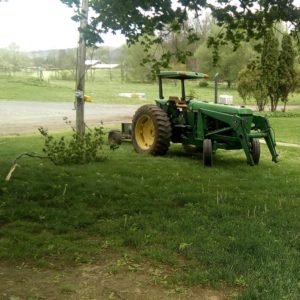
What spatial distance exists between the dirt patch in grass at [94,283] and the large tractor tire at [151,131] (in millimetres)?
6381

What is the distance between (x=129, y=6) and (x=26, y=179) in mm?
2938

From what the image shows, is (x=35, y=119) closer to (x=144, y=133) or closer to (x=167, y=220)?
(x=144, y=133)

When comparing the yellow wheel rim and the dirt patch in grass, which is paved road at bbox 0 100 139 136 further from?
the dirt patch in grass

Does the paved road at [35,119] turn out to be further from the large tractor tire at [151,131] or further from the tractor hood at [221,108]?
the tractor hood at [221,108]

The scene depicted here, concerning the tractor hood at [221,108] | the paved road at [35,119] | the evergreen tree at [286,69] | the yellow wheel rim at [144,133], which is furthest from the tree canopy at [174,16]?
the evergreen tree at [286,69]

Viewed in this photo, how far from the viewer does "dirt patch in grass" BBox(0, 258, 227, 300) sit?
12.4ft

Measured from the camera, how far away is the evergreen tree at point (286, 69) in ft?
88.4

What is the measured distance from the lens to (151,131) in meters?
11.5

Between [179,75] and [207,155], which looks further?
[179,75]

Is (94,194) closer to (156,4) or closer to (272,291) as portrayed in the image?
(156,4)

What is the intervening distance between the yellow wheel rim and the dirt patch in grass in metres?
7.20

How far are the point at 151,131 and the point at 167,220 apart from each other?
598 cm

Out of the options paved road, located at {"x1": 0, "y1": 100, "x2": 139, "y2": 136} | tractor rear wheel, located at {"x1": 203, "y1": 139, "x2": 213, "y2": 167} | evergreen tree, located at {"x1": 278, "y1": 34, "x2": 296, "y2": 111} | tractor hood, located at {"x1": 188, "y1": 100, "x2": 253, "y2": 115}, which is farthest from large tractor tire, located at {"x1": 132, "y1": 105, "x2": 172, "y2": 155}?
evergreen tree, located at {"x1": 278, "y1": 34, "x2": 296, "y2": 111}

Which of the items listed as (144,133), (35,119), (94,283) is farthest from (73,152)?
(35,119)
